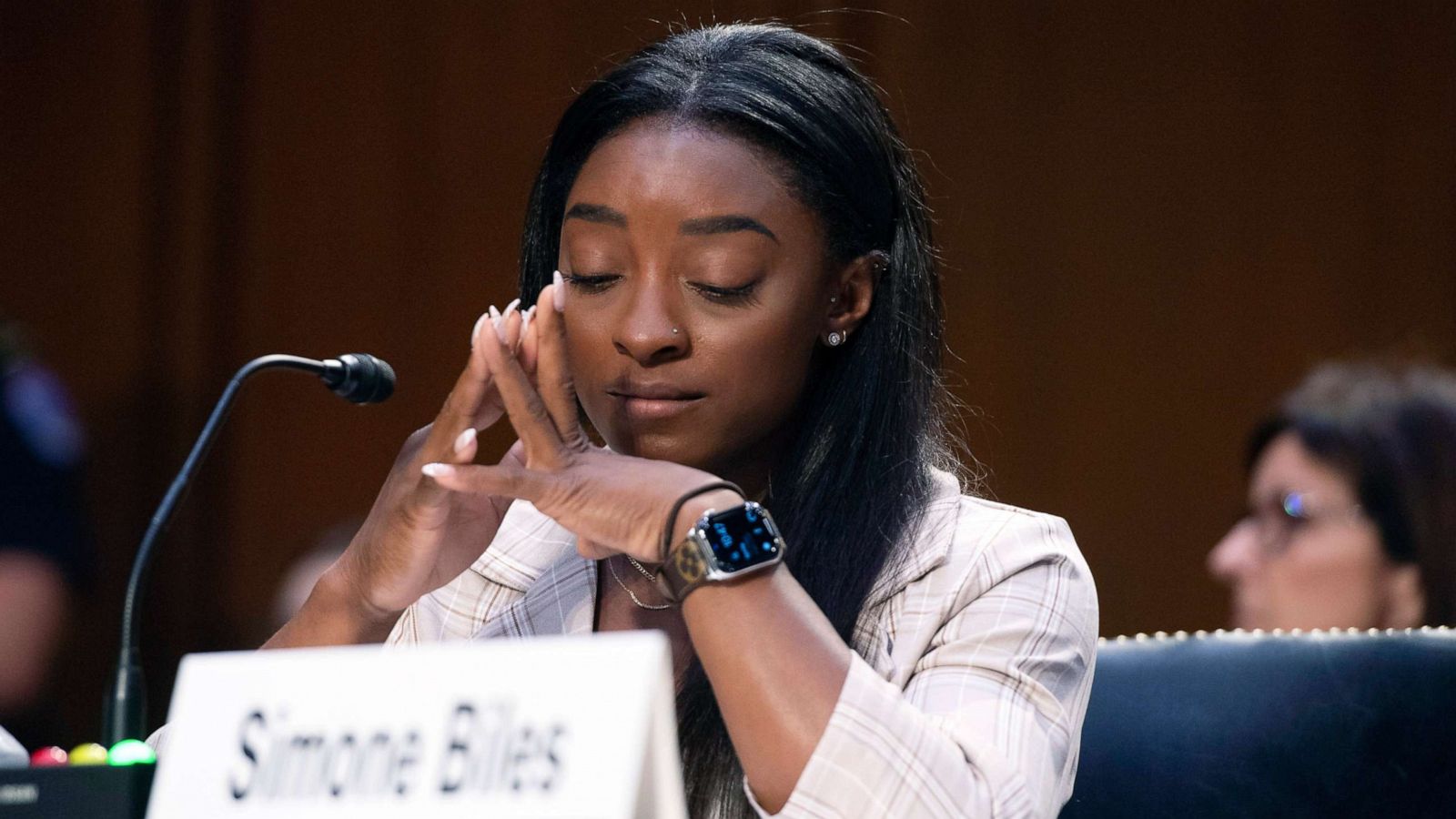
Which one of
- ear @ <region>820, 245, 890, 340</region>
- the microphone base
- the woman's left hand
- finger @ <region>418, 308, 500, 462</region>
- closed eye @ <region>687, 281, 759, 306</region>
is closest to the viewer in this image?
the microphone base

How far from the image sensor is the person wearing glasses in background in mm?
2695

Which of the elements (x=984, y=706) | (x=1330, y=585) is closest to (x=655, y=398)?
(x=984, y=706)

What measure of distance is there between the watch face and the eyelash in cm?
32

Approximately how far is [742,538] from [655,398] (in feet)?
1.08

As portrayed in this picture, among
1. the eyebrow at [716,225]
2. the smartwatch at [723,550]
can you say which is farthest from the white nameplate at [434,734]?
the eyebrow at [716,225]

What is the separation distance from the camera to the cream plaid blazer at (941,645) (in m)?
1.10

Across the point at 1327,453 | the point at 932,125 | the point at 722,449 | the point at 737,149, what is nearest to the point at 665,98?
the point at 737,149

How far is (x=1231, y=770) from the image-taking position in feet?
5.12

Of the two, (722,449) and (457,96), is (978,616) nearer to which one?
(722,449)

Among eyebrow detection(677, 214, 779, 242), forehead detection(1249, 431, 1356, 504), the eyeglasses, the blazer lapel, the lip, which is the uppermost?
eyebrow detection(677, 214, 779, 242)

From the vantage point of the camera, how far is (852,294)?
1.62m

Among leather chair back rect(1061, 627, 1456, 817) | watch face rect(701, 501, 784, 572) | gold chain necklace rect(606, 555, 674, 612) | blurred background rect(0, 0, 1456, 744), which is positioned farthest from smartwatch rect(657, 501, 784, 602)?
blurred background rect(0, 0, 1456, 744)

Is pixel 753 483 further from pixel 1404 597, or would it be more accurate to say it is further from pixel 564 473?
pixel 1404 597

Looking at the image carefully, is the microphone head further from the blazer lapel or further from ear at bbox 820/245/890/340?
ear at bbox 820/245/890/340
